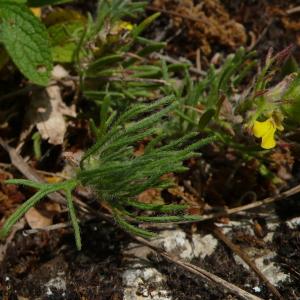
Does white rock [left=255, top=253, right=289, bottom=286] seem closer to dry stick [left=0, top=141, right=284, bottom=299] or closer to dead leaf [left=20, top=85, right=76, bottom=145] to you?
dry stick [left=0, top=141, right=284, bottom=299]

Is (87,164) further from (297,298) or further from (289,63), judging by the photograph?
(289,63)

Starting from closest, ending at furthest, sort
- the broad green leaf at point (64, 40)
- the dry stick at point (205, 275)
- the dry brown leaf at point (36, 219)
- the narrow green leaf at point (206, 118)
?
the dry stick at point (205, 275) < the narrow green leaf at point (206, 118) < the dry brown leaf at point (36, 219) < the broad green leaf at point (64, 40)

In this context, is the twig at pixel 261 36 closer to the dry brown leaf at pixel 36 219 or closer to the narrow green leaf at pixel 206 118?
the narrow green leaf at pixel 206 118

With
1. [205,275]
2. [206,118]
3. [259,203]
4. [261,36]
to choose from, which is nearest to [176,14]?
[261,36]

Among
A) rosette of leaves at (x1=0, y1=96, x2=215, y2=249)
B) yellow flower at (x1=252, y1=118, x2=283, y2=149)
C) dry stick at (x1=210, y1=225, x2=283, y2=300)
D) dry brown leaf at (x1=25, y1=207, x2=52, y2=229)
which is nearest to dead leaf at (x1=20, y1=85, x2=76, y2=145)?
dry brown leaf at (x1=25, y1=207, x2=52, y2=229)

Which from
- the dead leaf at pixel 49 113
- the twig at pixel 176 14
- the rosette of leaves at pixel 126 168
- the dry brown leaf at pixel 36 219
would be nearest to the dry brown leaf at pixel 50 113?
the dead leaf at pixel 49 113

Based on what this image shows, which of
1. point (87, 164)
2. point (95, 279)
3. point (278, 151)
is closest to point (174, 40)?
point (278, 151)
